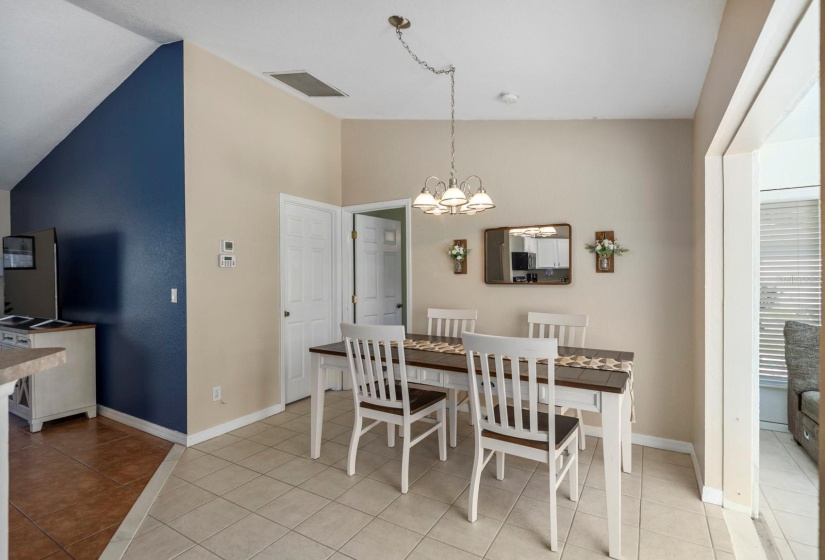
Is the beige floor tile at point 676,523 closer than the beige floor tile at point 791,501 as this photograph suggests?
Yes

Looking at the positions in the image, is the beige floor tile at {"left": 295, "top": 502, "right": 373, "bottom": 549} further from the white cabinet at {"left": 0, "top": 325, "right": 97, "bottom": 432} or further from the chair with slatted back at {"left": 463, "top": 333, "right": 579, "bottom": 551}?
the white cabinet at {"left": 0, "top": 325, "right": 97, "bottom": 432}

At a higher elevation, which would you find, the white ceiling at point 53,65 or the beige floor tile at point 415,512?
the white ceiling at point 53,65

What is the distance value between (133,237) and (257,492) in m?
2.48

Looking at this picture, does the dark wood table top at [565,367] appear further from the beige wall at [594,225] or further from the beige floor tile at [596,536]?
the beige floor tile at [596,536]

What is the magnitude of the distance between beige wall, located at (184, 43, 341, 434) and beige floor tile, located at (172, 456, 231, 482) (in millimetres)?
359

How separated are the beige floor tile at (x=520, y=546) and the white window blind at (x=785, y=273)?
2.52 metres

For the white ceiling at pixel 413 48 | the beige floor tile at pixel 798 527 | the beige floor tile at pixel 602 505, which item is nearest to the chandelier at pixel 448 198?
the white ceiling at pixel 413 48

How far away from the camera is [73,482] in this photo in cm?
273

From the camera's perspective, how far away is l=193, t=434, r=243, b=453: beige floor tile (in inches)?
127

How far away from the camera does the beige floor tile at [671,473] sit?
8.81 ft

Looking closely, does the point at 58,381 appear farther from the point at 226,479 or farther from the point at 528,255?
the point at 528,255

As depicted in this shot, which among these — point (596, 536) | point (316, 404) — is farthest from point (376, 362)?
point (596, 536)

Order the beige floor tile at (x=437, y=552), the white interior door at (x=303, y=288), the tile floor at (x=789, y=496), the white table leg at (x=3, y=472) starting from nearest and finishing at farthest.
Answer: the white table leg at (x=3, y=472)
the beige floor tile at (x=437, y=552)
the tile floor at (x=789, y=496)
the white interior door at (x=303, y=288)

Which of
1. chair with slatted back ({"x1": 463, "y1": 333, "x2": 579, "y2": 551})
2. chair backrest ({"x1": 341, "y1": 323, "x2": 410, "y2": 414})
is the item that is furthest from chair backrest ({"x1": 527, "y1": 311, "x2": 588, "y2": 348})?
chair backrest ({"x1": 341, "y1": 323, "x2": 410, "y2": 414})
